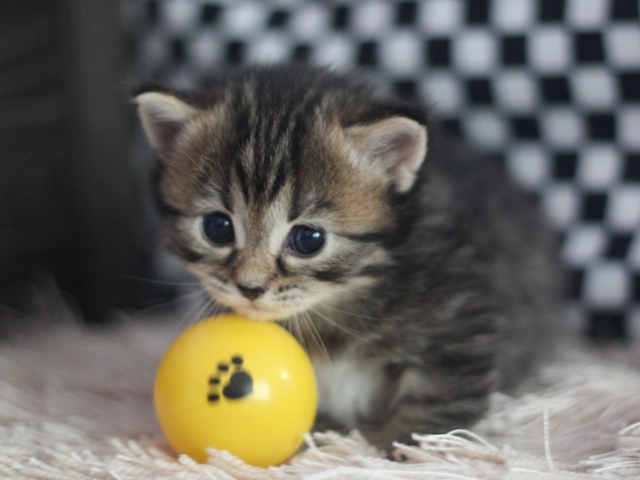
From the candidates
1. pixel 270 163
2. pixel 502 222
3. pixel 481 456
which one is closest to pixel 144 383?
pixel 270 163

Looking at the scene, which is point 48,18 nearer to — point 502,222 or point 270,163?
point 270,163

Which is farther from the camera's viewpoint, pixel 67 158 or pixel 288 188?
pixel 67 158

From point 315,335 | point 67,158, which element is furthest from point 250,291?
point 67,158

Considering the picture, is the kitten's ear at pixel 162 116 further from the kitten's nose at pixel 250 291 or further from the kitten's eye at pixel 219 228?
the kitten's nose at pixel 250 291

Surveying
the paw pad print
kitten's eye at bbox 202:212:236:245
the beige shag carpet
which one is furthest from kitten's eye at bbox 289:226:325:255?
the beige shag carpet

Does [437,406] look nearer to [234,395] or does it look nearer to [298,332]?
[298,332]

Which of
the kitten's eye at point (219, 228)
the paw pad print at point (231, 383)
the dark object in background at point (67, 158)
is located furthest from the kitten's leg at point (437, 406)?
the dark object in background at point (67, 158)

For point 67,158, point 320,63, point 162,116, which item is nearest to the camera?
point 162,116
